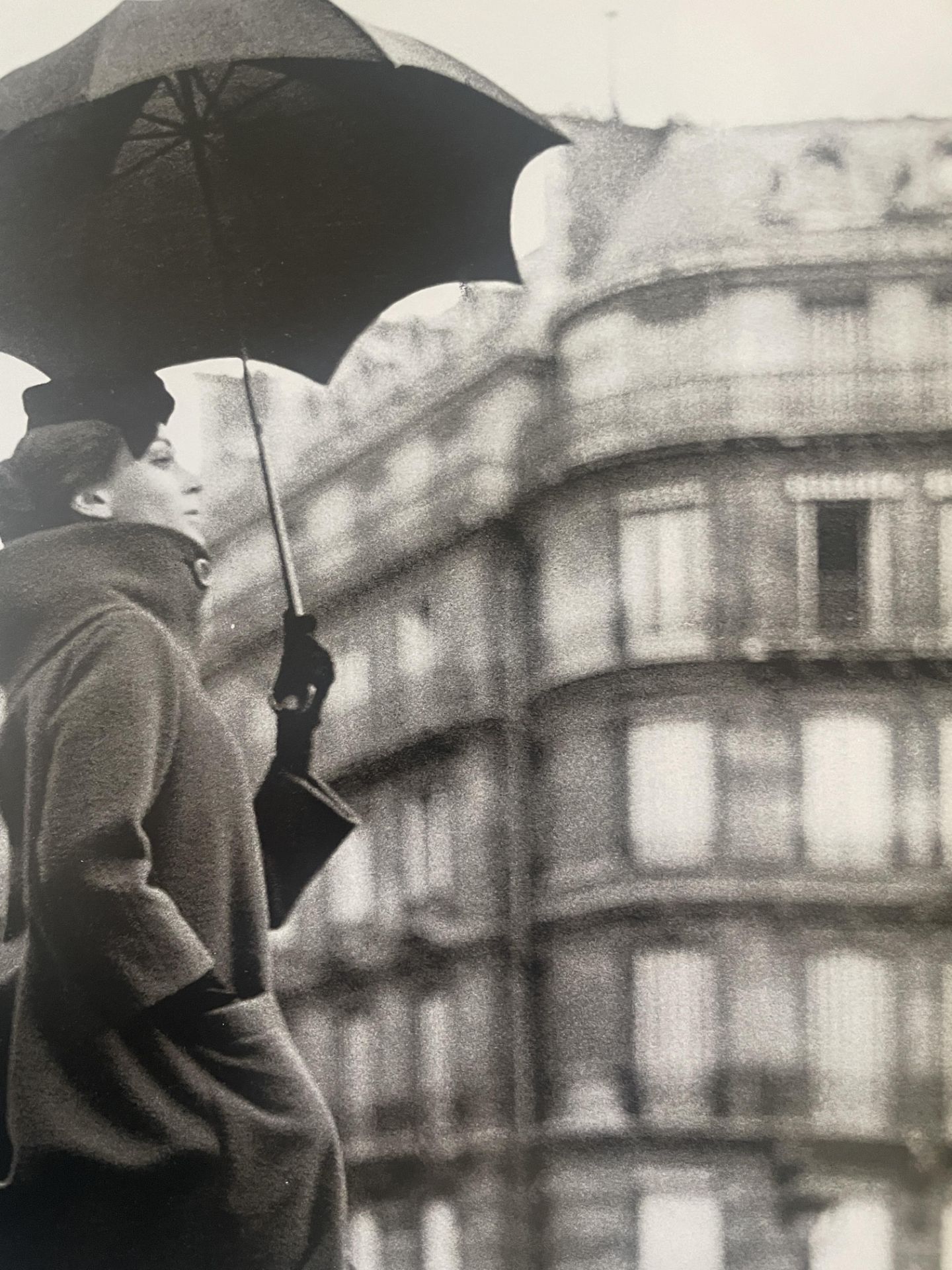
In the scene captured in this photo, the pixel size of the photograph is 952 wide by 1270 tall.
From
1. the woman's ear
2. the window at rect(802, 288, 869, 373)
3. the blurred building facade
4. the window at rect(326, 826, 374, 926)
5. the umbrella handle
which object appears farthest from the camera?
the woman's ear

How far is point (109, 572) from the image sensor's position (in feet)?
14.4

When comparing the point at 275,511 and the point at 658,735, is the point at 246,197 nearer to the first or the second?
the point at 275,511

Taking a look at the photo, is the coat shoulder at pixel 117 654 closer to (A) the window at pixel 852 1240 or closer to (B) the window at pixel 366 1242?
(B) the window at pixel 366 1242

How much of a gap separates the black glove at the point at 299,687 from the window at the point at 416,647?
0.59ft

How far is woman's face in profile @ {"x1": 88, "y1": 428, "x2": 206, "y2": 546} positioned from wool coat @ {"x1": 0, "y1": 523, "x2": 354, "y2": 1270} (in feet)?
0.88

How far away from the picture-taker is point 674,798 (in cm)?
403

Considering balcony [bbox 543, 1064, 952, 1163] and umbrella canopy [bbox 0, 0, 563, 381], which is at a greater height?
umbrella canopy [bbox 0, 0, 563, 381]

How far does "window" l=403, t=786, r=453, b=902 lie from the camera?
4.13 meters

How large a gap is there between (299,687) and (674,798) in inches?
37.1

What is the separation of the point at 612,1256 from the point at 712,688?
1254mm

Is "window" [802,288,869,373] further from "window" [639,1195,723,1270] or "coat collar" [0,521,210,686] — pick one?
"window" [639,1195,723,1270]

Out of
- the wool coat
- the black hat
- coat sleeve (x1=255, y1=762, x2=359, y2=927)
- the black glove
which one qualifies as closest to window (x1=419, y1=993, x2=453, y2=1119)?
the wool coat

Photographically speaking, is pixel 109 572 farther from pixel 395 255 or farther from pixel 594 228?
pixel 594 228

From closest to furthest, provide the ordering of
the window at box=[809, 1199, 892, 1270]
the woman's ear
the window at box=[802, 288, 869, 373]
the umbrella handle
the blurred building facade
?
the window at box=[809, 1199, 892, 1270] < the blurred building facade < the window at box=[802, 288, 869, 373] < the umbrella handle < the woman's ear
